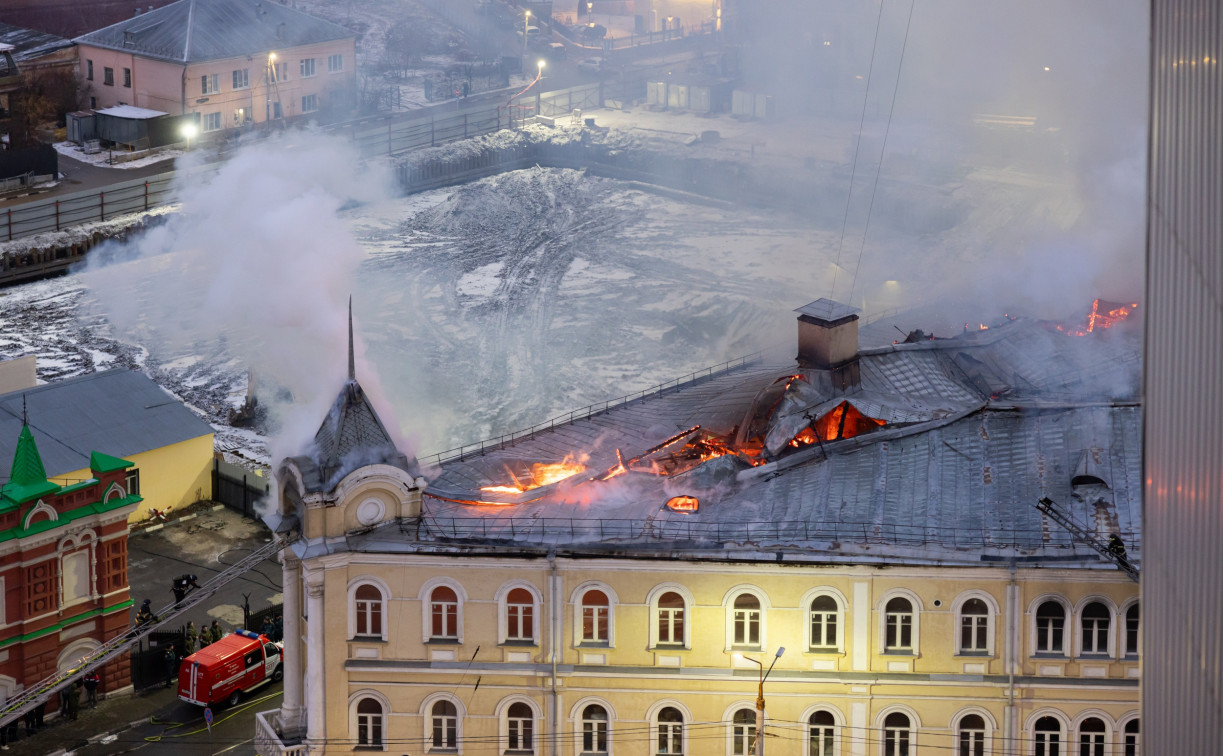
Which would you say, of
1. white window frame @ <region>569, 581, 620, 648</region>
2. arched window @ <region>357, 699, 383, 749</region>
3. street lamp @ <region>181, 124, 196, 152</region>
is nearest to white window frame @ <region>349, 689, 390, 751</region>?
arched window @ <region>357, 699, 383, 749</region>

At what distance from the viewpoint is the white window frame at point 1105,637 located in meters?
51.4

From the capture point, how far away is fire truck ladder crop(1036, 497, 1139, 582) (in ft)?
166

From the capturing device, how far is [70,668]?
64.9m

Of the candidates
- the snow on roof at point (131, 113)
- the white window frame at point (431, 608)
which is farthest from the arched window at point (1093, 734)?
the snow on roof at point (131, 113)

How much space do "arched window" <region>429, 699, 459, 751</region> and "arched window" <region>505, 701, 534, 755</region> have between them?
1.61m

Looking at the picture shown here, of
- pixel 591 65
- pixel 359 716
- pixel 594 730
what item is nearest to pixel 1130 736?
pixel 594 730

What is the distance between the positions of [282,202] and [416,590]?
37.9m

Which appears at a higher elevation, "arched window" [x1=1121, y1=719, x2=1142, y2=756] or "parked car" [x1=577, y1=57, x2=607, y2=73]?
"parked car" [x1=577, y1=57, x2=607, y2=73]

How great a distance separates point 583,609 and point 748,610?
16.3ft

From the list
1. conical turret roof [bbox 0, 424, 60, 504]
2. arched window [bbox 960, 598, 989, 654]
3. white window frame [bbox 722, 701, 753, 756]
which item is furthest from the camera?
conical turret roof [bbox 0, 424, 60, 504]

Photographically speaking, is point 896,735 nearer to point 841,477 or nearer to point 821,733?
point 821,733

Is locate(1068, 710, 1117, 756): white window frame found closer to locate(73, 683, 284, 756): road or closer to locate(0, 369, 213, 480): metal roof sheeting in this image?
locate(73, 683, 284, 756): road

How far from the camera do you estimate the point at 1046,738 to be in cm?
5256

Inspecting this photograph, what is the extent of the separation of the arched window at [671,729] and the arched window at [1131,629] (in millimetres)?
13369
